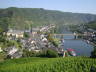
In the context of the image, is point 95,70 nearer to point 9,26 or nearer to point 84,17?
point 9,26

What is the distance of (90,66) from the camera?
31.0 feet

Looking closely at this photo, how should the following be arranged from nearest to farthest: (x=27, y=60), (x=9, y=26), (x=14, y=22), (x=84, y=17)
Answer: (x=27, y=60) < (x=9, y=26) < (x=14, y=22) < (x=84, y=17)

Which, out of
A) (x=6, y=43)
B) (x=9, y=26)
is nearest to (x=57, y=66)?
(x=6, y=43)

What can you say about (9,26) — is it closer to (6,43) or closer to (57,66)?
(6,43)

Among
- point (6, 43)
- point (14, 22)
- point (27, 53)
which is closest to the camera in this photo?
point (27, 53)

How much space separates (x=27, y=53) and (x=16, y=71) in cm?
652

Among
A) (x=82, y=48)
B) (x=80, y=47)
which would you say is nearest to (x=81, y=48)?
(x=82, y=48)

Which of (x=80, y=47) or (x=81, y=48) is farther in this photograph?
(x=80, y=47)

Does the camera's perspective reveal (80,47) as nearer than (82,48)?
No

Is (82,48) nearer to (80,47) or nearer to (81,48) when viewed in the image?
(81,48)

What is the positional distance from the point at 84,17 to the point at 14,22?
159 ft

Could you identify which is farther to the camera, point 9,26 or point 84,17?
point 84,17

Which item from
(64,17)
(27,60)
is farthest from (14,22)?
(64,17)

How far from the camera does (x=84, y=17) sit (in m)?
84.2
